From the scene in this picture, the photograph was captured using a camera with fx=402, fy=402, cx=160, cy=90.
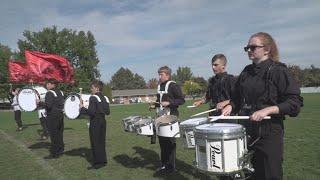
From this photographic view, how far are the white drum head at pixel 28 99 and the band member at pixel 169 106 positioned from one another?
6.14m

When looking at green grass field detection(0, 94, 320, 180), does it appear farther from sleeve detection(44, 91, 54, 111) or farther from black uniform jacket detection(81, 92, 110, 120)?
sleeve detection(44, 91, 54, 111)

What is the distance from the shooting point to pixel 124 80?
579ft

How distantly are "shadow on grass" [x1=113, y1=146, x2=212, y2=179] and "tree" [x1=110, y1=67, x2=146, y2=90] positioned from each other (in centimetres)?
16351

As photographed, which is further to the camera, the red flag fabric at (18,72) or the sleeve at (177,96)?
the red flag fabric at (18,72)

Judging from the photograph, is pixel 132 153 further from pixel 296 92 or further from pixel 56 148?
pixel 296 92

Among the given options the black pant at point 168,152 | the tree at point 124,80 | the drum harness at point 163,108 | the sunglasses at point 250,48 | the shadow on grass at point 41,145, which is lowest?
the shadow on grass at point 41,145

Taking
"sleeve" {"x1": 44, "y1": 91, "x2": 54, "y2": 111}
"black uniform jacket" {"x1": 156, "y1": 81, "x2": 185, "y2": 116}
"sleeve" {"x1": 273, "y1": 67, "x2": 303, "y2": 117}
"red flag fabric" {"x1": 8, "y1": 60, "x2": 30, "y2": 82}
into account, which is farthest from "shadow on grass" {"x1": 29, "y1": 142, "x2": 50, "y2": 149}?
"sleeve" {"x1": 273, "y1": 67, "x2": 303, "y2": 117}

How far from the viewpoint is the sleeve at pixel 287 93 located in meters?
3.93

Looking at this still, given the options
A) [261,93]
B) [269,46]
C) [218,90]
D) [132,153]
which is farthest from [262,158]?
[132,153]

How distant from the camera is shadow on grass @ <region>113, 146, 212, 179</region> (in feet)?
27.5

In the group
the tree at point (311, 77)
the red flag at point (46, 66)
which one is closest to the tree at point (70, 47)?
the tree at point (311, 77)

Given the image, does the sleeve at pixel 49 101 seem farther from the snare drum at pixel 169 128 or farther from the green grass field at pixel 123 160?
the snare drum at pixel 169 128

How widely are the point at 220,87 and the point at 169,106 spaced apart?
2054 millimetres

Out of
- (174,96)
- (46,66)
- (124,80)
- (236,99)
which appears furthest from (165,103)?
(124,80)
